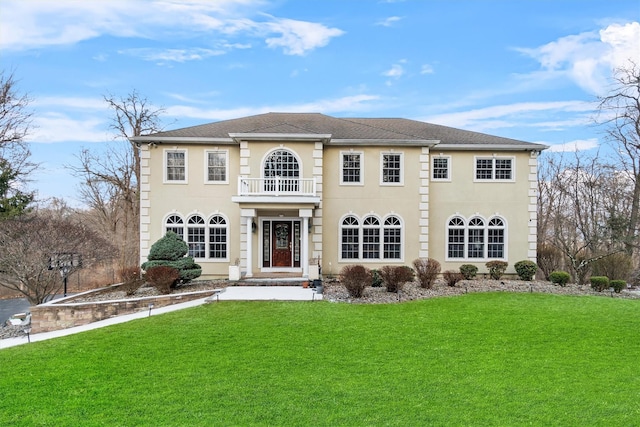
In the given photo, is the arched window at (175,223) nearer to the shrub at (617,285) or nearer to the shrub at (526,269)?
the shrub at (526,269)

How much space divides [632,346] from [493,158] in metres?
11.7

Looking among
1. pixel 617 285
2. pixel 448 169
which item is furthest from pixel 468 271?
pixel 617 285

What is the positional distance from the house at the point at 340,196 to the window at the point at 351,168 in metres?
0.04

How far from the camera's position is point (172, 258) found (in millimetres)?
15523

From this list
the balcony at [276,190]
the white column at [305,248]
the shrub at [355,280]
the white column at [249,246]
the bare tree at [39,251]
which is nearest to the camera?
the shrub at [355,280]

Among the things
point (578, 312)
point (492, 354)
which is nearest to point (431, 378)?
point (492, 354)

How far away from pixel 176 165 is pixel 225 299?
7.66 m

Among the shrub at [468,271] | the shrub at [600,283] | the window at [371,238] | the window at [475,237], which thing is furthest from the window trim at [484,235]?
the shrub at [600,283]

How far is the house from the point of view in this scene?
58.0 ft

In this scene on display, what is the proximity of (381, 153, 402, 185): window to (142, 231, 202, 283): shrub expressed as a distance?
28.4 ft

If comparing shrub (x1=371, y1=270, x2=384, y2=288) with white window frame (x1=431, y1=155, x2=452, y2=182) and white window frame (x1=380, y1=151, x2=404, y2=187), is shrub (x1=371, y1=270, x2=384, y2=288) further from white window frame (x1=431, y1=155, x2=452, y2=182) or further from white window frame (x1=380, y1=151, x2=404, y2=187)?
white window frame (x1=431, y1=155, x2=452, y2=182)

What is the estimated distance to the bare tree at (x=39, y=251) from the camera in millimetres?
14539

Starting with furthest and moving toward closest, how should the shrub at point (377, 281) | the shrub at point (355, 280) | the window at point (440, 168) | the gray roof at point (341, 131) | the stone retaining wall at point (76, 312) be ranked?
the window at point (440, 168) < the gray roof at point (341, 131) < the shrub at point (377, 281) < the shrub at point (355, 280) < the stone retaining wall at point (76, 312)

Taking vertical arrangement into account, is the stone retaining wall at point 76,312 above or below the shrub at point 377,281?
below
